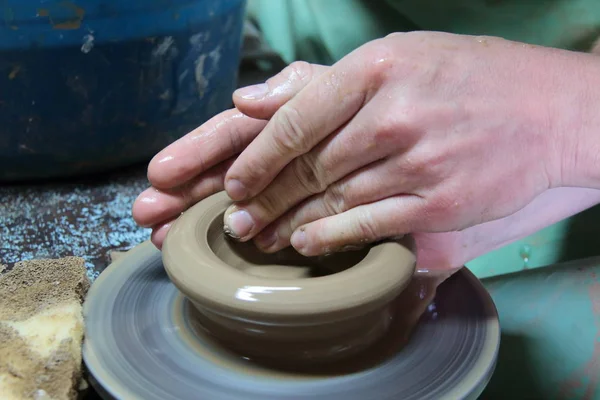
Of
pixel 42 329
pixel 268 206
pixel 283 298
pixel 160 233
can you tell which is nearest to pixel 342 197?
pixel 268 206

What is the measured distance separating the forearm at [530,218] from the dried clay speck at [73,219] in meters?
0.70

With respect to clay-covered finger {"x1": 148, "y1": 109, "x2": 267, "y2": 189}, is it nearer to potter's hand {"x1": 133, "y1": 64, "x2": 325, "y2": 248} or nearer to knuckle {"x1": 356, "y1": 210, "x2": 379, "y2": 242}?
potter's hand {"x1": 133, "y1": 64, "x2": 325, "y2": 248}

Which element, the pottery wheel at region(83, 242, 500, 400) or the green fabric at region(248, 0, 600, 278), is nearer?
the pottery wheel at region(83, 242, 500, 400)

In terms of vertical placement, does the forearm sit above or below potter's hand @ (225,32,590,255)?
below

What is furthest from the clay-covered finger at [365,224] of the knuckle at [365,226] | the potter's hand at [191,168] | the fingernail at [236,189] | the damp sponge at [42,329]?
the damp sponge at [42,329]

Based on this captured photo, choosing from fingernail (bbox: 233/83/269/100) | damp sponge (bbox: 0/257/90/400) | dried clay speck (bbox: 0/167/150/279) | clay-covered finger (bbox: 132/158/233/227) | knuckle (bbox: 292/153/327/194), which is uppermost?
fingernail (bbox: 233/83/269/100)

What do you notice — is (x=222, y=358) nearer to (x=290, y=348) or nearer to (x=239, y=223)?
(x=290, y=348)

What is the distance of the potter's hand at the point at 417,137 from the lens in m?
0.89

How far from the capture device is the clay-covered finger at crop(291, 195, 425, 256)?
36.7 inches

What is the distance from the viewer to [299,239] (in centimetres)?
98

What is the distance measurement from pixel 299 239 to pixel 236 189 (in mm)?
123

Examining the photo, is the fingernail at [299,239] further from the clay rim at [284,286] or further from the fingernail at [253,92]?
the fingernail at [253,92]

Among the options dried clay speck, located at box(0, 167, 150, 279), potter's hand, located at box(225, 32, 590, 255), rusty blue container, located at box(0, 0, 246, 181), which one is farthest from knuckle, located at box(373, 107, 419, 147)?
rusty blue container, located at box(0, 0, 246, 181)

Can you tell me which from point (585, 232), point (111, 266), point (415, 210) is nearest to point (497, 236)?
point (585, 232)
